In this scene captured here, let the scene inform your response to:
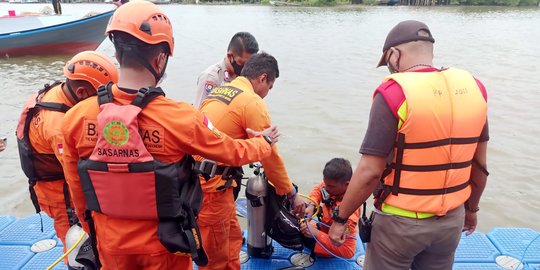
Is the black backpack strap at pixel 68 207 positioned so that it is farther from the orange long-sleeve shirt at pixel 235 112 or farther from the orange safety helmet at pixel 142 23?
the orange safety helmet at pixel 142 23

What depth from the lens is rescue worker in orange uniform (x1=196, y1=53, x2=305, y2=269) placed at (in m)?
2.59

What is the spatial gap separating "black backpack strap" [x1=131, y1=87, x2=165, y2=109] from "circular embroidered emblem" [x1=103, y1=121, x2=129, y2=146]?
0.37 feet

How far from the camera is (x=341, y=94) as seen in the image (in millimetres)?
11742

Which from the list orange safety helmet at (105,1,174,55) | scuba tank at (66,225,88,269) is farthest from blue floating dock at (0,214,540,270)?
orange safety helmet at (105,1,174,55)

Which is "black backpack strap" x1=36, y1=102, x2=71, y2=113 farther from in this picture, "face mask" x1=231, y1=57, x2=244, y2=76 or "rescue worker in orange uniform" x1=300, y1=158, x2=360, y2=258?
"rescue worker in orange uniform" x1=300, y1=158, x2=360, y2=258

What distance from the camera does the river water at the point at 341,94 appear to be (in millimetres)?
6332

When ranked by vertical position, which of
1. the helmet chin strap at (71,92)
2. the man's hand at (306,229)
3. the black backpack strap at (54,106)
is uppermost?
the helmet chin strap at (71,92)

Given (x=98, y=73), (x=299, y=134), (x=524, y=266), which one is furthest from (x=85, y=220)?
(x=299, y=134)

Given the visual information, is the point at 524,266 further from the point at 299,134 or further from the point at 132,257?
the point at 299,134

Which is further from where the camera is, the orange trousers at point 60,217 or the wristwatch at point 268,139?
the orange trousers at point 60,217

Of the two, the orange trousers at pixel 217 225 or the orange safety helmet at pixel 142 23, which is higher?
the orange safety helmet at pixel 142 23

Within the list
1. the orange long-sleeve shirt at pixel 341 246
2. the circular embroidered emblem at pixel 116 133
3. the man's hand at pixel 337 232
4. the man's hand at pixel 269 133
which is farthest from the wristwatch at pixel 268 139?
the orange long-sleeve shirt at pixel 341 246

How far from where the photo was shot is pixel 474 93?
2020mm

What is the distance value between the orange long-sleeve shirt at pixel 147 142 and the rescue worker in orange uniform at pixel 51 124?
2.65ft
